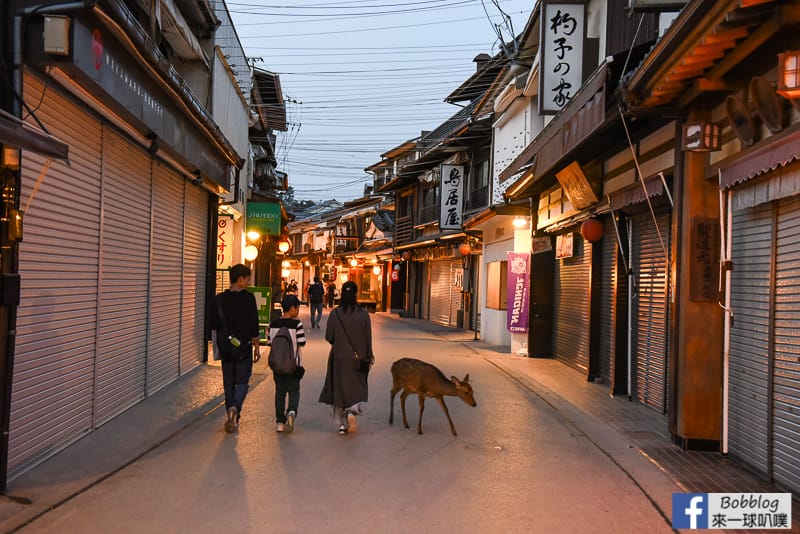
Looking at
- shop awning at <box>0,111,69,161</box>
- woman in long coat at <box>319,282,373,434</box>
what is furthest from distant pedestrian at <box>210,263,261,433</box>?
shop awning at <box>0,111,69,161</box>

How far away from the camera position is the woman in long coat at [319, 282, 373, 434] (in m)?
8.48

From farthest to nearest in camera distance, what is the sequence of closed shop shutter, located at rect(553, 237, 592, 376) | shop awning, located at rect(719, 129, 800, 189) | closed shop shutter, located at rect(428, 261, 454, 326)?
closed shop shutter, located at rect(428, 261, 454, 326), closed shop shutter, located at rect(553, 237, 592, 376), shop awning, located at rect(719, 129, 800, 189)

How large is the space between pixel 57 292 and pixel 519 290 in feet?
42.2

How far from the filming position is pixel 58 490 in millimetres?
5875

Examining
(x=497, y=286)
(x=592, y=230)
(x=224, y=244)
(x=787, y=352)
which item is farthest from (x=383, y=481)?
(x=497, y=286)

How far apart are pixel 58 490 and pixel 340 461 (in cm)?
259

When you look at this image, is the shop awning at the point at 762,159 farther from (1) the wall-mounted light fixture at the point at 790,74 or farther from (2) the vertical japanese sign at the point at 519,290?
(2) the vertical japanese sign at the point at 519,290

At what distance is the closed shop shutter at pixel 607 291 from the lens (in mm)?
12672

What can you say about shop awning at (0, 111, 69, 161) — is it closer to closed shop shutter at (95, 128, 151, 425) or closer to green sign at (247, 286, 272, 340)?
closed shop shutter at (95, 128, 151, 425)

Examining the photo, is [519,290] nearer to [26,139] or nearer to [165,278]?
[165,278]

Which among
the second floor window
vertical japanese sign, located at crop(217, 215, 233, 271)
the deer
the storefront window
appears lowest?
the deer

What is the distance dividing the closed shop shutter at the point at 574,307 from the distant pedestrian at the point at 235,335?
301 inches

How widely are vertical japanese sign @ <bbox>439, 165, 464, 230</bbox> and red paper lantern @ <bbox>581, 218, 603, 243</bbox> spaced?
1546cm

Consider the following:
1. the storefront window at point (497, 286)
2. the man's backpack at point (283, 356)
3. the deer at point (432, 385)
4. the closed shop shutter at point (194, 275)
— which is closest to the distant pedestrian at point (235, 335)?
the man's backpack at point (283, 356)
